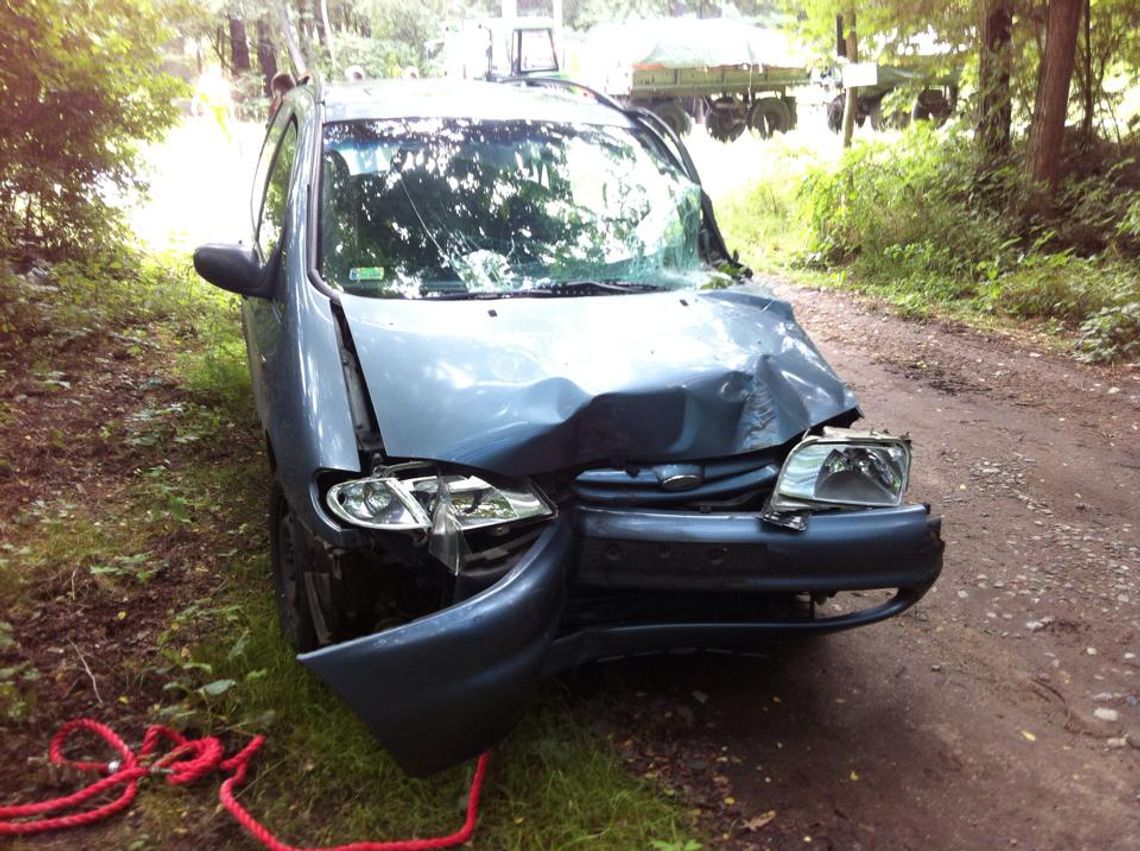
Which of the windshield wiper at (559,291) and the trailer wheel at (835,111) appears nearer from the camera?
the windshield wiper at (559,291)

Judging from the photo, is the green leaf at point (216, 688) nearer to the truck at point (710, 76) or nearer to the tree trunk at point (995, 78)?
the tree trunk at point (995, 78)

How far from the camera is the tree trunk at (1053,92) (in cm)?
813

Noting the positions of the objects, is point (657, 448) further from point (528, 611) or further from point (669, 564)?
point (528, 611)

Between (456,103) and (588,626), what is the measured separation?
A: 8.01ft

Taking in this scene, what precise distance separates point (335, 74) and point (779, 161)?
14.1 meters


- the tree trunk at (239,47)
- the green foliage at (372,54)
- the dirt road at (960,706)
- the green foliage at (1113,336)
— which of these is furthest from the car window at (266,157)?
the green foliage at (372,54)

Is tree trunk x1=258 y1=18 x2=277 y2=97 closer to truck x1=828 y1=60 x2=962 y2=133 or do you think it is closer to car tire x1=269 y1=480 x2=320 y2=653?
truck x1=828 y1=60 x2=962 y2=133

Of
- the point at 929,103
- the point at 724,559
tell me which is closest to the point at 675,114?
the point at 929,103

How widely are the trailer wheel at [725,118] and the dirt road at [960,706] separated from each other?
16.6m

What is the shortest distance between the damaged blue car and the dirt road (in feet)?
1.05

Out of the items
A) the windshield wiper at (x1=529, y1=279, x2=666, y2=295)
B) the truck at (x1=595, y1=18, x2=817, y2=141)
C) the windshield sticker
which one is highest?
the truck at (x1=595, y1=18, x2=817, y2=141)

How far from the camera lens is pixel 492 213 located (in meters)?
3.50

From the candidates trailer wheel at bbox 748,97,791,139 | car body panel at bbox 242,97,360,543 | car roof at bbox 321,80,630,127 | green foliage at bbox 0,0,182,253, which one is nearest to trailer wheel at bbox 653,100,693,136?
trailer wheel at bbox 748,97,791,139

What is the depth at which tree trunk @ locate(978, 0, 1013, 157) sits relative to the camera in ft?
Answer: 30.0
